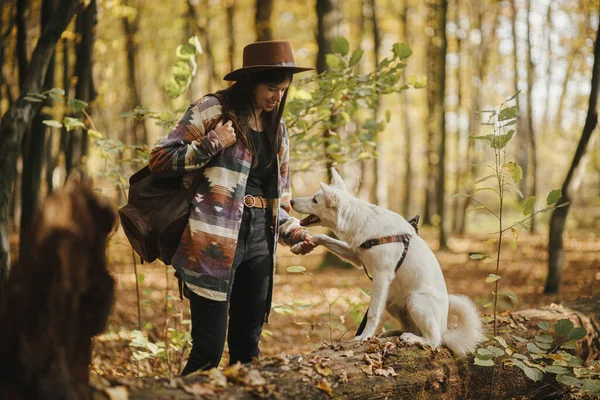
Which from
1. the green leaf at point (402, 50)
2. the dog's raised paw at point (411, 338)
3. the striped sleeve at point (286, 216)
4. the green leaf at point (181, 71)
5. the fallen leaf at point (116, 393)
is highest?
the green leaf at point (402, 50)

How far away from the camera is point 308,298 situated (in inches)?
Result: 343

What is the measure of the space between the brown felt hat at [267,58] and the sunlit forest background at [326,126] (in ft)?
4.24

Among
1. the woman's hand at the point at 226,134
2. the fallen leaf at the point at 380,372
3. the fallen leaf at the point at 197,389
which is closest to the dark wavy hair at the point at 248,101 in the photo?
the woman's hand at the point at 226,134

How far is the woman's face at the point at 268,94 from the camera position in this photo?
3104 millimetres

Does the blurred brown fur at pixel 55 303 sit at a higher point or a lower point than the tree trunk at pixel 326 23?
lower

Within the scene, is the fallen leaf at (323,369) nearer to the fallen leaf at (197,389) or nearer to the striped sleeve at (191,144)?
the fallen leaf at (197,389)

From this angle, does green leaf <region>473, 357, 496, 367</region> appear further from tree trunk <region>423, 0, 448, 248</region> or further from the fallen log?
tree trunk <region>423, 0, 448, 248</region>

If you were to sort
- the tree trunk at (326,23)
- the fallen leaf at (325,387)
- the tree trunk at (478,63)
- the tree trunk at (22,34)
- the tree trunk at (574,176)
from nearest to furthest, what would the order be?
the fallen leaf at (325,387) < the tree trunk at (22,34) < the tree trunk at (574,176) < the tree trunk at (326,23) < the tree trunk at (478,63)

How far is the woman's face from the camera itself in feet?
10.2

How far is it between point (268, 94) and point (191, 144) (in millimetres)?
595

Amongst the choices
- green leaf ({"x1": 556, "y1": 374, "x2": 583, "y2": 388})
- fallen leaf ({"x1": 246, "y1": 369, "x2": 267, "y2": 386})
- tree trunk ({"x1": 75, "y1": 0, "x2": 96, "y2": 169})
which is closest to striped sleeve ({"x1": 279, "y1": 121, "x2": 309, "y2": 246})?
fallen leaf ({"x1": 246, "y1": 369, "x2": 267, "y2": 386})

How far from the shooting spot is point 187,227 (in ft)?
Result: 9.70

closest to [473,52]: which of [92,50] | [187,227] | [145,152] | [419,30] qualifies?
[419,30]

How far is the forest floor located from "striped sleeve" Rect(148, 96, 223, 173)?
0.99 m
